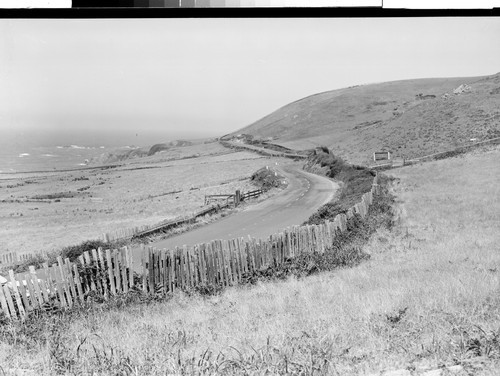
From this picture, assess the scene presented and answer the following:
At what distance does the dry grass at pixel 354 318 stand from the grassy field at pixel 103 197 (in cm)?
158

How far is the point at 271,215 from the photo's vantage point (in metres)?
9.36

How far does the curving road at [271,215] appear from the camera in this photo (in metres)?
8.21

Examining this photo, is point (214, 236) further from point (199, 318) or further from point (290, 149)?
point (199, 318)

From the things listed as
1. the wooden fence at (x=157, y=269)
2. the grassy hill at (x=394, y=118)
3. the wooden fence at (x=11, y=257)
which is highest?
the grassy hill at (x=394, y=118)

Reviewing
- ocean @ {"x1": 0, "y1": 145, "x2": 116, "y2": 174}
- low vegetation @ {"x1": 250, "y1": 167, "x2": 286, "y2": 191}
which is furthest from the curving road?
Answer: ocean @ {"x1": 0, "y1": 145, "x2": 116, "y2": 174}

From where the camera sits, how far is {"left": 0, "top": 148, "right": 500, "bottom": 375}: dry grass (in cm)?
346

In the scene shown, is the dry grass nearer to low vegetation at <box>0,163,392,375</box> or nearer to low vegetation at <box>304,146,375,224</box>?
low vegetation at <box>0,163,392,375</box>

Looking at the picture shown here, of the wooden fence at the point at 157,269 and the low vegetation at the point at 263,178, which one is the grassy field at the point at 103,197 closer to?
the low vegetation at the point at 263,178

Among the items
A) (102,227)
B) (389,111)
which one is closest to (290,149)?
(389,111)

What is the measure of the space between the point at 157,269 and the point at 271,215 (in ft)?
10.3

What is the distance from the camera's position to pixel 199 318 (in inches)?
204

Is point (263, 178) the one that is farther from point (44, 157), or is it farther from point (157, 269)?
point (44, 157)

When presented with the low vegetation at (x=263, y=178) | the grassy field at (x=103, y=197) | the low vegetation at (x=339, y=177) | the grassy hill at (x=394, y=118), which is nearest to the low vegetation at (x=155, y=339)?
the grassy field at (x=103, y=197)

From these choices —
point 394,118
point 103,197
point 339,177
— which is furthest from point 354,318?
point 339,177
